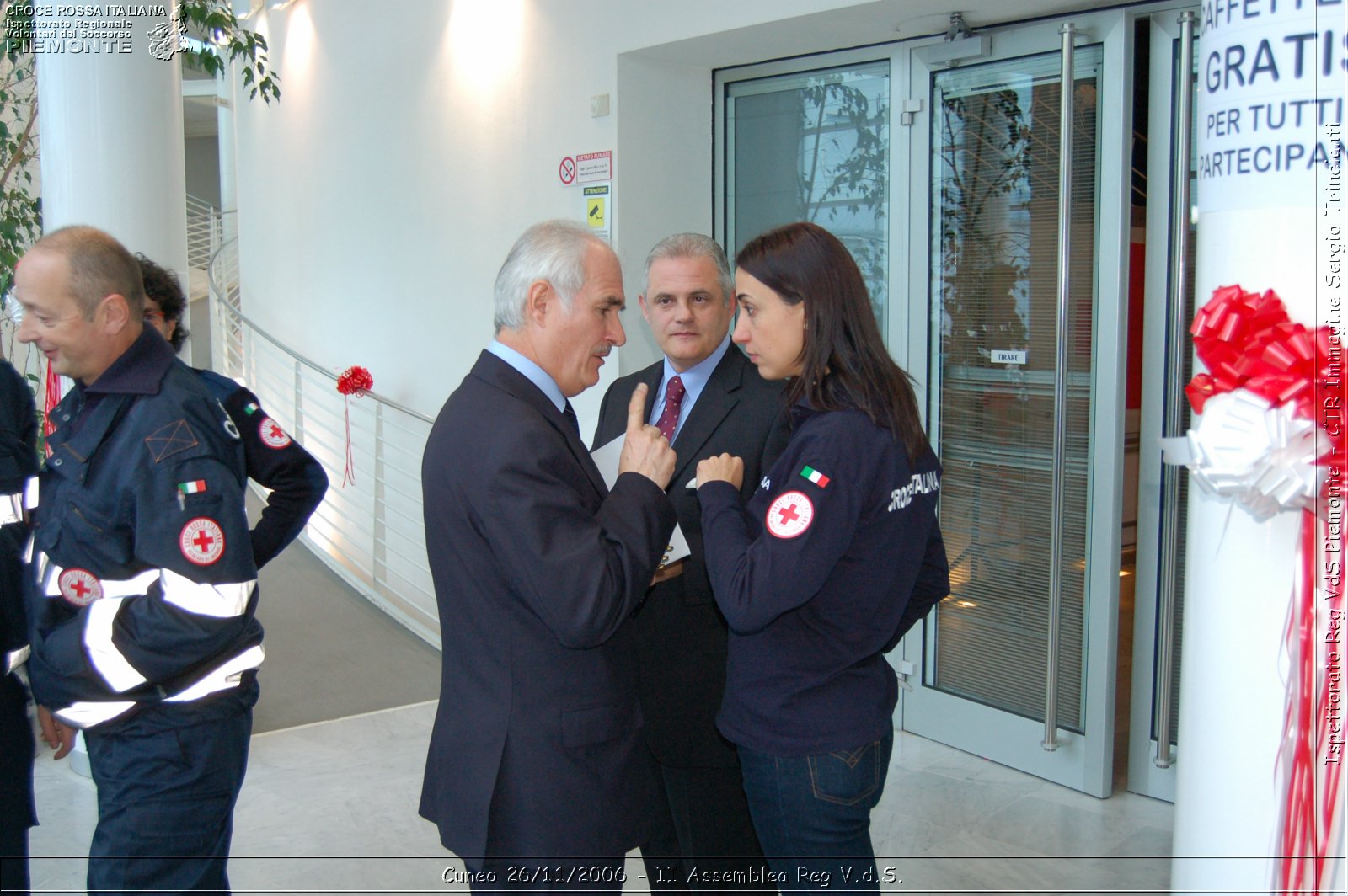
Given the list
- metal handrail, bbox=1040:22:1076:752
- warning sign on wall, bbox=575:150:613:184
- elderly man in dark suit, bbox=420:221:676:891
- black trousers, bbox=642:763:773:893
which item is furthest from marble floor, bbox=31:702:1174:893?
warning sign on wall, bbox=575:150:613:184

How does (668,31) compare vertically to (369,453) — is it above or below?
above

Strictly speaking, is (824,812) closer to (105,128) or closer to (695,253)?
(695,253)

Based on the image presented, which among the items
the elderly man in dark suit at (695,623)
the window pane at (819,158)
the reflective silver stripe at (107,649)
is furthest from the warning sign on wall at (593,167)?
the reflective silver stripe at (107,649)

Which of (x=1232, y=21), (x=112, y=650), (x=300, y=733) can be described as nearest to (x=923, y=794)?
(x=300, y=733)

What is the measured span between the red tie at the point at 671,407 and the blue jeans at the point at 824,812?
765 mm

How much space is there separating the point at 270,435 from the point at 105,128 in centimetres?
204

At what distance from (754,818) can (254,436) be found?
1.35m

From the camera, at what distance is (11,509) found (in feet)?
7.21

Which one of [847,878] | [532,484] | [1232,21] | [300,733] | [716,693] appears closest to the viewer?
[1232,21]

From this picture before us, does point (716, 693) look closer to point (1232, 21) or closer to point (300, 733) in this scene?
point (1232, 21)

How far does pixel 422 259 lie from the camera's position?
18.8 feet

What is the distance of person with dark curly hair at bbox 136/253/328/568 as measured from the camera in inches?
95.6

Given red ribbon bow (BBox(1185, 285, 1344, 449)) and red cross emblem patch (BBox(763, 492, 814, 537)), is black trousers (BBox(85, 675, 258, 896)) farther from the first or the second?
red ribbon bow (BBox(1185, 285, 1344, 449))

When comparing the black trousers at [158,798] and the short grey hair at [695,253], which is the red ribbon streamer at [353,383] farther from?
the black trousers at [158,798]
